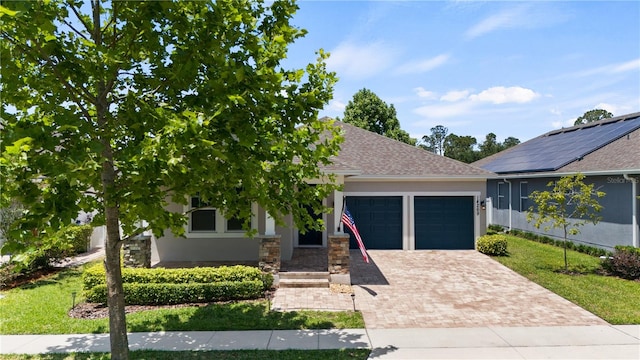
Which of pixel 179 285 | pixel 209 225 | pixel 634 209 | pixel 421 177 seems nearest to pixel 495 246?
pixel 421 177

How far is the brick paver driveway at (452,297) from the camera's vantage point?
26.8ft

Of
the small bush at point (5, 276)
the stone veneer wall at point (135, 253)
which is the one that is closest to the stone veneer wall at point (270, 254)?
the stone veneer wall at point (135, 253)

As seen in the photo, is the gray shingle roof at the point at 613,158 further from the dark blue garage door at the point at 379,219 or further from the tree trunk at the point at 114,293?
the tree trunk at the point at 114,293

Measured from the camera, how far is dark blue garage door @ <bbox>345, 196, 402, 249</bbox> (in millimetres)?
16219

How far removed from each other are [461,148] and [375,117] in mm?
48663

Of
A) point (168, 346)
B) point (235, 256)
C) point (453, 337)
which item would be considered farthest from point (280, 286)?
point (453, 337)

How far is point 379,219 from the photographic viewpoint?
16297 millimetres

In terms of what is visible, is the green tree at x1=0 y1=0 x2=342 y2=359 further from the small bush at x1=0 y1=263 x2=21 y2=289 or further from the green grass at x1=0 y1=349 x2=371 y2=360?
the small bush at x1=0 y1=263 x2=21 y2=289

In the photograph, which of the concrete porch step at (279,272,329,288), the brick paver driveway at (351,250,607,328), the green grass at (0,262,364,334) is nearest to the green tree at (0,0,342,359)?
the green grass at (0,262,364,334)

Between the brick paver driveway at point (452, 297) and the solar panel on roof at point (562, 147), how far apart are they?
7.84 meters

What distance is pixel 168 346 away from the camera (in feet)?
22.8

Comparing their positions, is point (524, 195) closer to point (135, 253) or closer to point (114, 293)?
point (135, 253)

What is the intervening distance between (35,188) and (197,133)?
1840 millimetres

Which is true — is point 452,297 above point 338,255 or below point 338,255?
below
